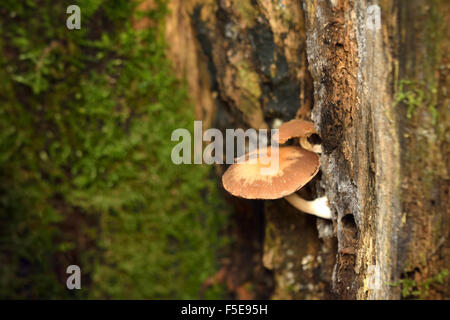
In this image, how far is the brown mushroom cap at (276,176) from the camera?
1934 millimetres

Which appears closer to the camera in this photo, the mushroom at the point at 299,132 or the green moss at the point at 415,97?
the mushroom at the point at 299,132

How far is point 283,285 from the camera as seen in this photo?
2.74 meters

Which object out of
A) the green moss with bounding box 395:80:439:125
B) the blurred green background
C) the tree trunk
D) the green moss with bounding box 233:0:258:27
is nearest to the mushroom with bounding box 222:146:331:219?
the tree trunk

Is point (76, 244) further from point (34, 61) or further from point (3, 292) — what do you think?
point (34, 61)

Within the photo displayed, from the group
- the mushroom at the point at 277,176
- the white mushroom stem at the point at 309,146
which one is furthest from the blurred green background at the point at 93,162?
the white mushroom stem at the point at 309,146

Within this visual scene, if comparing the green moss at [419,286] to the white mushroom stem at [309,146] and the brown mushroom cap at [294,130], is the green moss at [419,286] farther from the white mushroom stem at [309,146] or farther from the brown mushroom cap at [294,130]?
the brown mushroom cap at [294,130]

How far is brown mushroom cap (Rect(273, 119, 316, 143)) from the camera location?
1.94m

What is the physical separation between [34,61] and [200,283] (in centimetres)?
240

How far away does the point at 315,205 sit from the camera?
2.16 metres

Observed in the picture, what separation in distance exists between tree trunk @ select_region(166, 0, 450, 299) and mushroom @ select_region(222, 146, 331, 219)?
0.11 meters

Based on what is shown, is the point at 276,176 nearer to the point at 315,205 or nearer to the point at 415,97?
the point at 315,205

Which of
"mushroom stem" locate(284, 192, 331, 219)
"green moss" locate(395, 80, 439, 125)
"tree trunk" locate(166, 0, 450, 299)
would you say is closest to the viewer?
"tree trunk" locate(166, 0, 450, 299)

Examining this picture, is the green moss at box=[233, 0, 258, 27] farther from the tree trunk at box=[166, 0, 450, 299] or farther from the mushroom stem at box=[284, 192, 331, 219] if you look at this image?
the mushroom stem at box=[284, 192, 331, 219]
